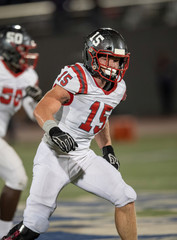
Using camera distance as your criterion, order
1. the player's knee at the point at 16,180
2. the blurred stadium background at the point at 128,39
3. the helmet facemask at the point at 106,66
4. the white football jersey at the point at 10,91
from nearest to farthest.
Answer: the helmet facemask at the point at 106,66, the player's knee at the point at 16,180, the white football jersey at the point at 10,91, the blurred stadium background at the point at 128,39

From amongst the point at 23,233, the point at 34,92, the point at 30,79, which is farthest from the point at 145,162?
the point at 23,233

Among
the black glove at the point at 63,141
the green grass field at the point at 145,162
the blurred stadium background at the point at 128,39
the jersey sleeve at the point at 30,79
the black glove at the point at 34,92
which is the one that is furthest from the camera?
the blurred stadium background at the point at 128,39

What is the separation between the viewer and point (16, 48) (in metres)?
5.14

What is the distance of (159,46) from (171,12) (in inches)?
43.4

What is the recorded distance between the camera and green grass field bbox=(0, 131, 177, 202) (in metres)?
7.23

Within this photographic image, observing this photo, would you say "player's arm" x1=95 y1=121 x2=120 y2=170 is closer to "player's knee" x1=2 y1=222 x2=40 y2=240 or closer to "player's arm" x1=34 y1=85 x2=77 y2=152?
"player's arm" x1=34 y1=85 x2=77 y2=152

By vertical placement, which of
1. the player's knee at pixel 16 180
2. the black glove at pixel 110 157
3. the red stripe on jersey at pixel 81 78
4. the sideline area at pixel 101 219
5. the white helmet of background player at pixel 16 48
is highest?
the red stripe on jersey at pixel 81 78

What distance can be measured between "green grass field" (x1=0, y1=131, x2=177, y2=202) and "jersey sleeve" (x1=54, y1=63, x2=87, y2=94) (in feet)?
10.4

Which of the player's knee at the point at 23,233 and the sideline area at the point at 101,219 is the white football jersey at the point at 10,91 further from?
the player's knee at the point at 23,233

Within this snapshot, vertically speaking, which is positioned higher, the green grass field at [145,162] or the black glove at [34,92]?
the black glove at [34,92]

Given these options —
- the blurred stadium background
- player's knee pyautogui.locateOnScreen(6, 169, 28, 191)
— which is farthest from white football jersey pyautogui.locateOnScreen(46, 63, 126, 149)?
the blurred stadium background

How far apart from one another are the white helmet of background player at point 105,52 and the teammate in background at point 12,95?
41.1 inches

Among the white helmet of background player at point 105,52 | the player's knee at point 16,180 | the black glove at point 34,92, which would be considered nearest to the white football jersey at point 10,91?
the black glove at point 34,92

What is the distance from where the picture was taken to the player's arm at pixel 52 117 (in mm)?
3385
